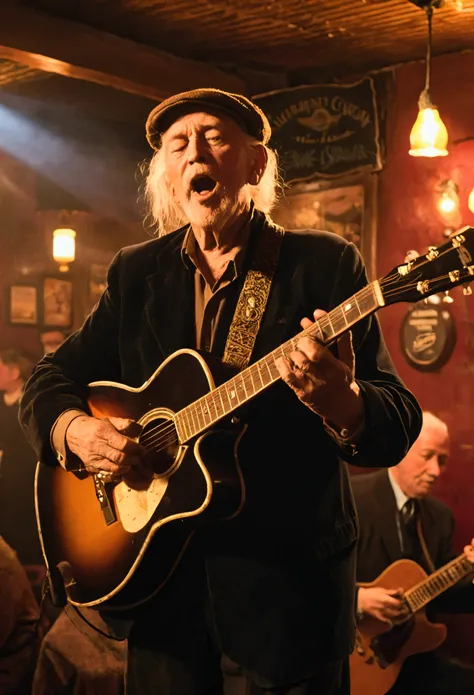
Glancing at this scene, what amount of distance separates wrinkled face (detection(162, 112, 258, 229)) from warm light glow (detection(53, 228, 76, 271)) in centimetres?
203

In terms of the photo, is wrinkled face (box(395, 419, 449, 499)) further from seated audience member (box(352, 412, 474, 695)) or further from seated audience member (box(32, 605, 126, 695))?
seated audience member (box(32, 605, 126, 695))

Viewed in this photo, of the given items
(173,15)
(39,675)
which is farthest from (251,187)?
(39,675)

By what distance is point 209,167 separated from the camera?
182 centimetres

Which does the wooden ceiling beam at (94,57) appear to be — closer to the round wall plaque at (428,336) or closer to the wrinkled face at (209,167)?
the round wall plaque at (428,336)

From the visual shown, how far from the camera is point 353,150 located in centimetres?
399

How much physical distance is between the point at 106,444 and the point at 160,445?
113 mm

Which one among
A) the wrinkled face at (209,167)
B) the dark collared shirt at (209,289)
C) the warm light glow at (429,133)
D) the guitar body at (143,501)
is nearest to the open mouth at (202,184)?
the wrinkled face at (209,167)

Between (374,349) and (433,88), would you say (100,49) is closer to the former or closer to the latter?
(433,88)

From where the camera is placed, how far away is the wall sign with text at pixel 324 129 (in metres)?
3.95

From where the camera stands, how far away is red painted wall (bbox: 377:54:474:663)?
12.1 feet

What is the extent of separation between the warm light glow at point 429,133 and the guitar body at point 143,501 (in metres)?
1.80

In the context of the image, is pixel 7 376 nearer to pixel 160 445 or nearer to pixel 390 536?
pixel 390 536

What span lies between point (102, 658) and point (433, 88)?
2.72m

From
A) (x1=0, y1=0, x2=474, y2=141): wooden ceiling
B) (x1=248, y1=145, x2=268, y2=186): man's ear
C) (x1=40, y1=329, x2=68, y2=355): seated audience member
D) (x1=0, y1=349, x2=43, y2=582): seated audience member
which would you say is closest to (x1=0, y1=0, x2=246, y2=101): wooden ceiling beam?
(x1=0, y1=0, x2=474, y2=141): wooden ceiling
